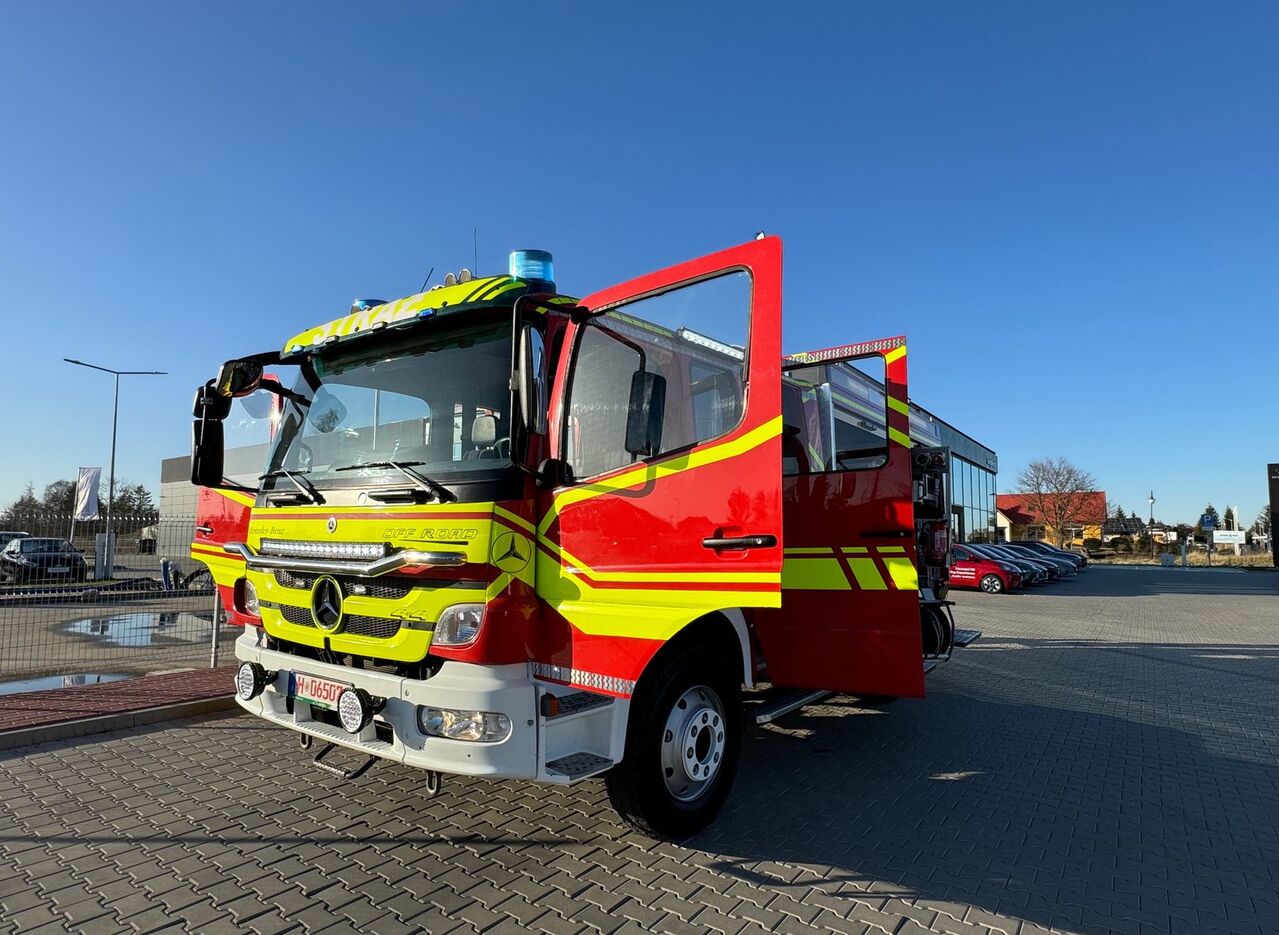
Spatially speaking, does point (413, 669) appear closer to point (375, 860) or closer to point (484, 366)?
point (375, 860)

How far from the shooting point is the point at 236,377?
4.36 m

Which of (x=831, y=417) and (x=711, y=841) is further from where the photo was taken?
(x=831, y=417)

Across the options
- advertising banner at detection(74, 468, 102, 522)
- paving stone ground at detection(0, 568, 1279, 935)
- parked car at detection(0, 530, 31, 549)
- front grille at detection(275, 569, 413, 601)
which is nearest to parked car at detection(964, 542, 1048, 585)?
paving stone ground at detection(0, 568, 1279, 935)

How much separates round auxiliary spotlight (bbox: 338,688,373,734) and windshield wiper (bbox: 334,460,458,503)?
99cm

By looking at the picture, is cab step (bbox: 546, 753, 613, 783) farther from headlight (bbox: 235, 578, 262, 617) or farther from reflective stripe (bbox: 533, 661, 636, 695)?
headlight (bbox: 235, 578, 262, 617)

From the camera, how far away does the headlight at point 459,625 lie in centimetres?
323

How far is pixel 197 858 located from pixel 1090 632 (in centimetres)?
1432

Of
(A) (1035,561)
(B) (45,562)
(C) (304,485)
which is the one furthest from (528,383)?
(A) (1035,561)

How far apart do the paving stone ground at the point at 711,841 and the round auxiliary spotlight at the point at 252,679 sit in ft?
2.13

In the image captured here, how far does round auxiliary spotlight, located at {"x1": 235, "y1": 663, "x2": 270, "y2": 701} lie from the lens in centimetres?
402

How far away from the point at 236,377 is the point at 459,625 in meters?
2.33

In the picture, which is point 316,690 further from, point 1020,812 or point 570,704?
point 1020,812

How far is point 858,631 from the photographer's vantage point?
4410 millimetres

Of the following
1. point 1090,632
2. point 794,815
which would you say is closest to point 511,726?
point 794,815
